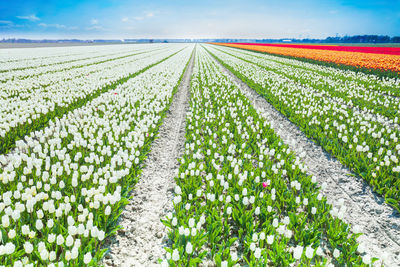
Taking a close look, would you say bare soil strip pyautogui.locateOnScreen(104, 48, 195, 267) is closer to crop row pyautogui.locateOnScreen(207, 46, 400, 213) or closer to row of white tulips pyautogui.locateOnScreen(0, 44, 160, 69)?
crop row pyautogui.locateOnScreen(207, 46, 400, 213)

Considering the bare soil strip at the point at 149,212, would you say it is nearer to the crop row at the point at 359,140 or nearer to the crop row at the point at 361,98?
the crop row at the point at 359,140

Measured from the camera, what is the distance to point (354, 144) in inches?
273

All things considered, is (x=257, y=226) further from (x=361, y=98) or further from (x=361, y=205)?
(x=361, y=98)

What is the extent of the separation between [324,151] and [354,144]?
80cm

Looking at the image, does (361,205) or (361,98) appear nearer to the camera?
(361,205)

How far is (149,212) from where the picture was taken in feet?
15.1

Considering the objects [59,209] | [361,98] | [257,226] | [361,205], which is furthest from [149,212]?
[361,98]

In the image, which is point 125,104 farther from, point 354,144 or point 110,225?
point 354,144

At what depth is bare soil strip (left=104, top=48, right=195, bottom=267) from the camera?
3613 millimetres

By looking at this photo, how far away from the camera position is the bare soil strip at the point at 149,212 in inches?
142

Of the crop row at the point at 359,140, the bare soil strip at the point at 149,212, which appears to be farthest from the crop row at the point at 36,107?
the crop row at the point at 359,140

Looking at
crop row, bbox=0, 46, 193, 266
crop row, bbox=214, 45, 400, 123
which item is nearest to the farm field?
crop row, bbox=0, 46, 193, 266

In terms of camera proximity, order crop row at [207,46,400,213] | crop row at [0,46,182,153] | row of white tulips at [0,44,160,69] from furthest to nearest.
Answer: row of white tulips at [0,44,160,69] < crop row at [0,46,182,153] < crop row at [207,46,400,213]

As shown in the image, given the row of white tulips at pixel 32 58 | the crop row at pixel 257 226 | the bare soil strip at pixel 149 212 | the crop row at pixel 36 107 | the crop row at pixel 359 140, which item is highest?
the row of white tulips at pixel 32 58
